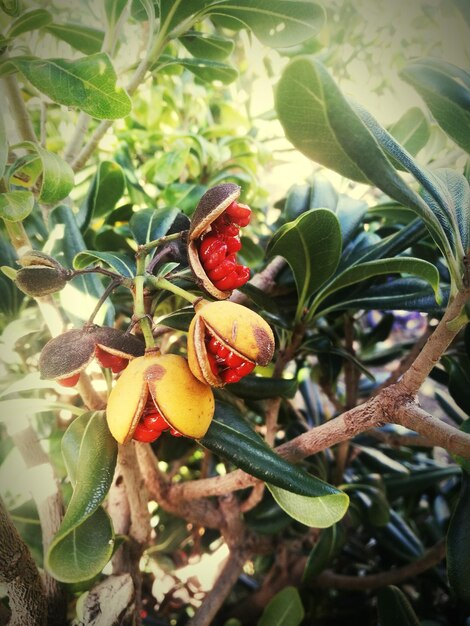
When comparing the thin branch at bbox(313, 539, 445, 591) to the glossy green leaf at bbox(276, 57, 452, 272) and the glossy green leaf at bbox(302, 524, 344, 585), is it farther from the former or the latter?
the glossy green leaf at bbox(276, 57, 452, 272)

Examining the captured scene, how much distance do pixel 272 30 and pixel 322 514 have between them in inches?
26.2

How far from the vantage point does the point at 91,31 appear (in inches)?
29.9

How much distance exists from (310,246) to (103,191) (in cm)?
41

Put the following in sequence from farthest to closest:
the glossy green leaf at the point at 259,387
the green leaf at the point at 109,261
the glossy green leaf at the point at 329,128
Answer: the glossy green leaf at the point at 259,387
the green leaf at the point at 109,261
the glossy green leaf at the point at 329,128

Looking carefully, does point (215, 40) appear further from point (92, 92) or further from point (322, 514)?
point (322, 514)

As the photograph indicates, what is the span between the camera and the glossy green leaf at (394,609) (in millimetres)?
814

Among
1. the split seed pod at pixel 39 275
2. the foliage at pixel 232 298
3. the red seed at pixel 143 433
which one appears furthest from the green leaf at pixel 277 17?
the red seed at pixel 143 433

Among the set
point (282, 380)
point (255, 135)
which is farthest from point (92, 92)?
point (255, 135)

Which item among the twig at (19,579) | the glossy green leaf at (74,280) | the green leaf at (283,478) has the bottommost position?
the twig at (19,579)

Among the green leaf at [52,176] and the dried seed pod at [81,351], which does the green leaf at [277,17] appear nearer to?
the green leaf at [52,176]

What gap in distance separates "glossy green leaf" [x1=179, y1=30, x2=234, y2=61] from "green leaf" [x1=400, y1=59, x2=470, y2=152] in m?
0.46

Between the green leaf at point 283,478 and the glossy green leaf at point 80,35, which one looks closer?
the green leaf at point 283,478

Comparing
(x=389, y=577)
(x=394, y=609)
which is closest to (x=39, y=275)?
(x=394, y=609)

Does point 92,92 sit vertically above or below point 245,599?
above
